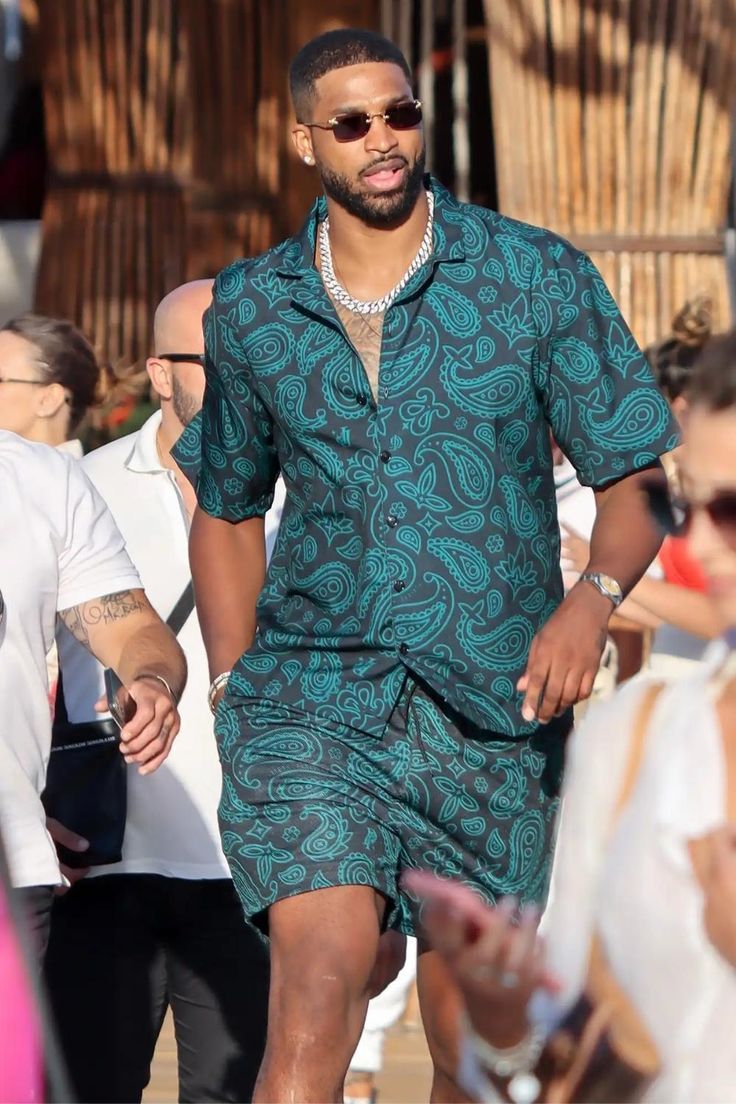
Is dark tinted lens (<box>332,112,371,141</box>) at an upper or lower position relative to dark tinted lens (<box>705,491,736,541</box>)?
upper

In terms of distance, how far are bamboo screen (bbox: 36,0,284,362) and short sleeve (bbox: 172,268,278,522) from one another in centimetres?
504

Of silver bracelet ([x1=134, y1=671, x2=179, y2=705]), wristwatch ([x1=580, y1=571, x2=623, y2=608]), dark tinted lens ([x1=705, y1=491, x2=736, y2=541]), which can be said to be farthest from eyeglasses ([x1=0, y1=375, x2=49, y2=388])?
dark tinted lens ([x1=705, y1=491, x2=736, y2=541])

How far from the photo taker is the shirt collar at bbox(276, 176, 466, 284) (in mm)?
4125

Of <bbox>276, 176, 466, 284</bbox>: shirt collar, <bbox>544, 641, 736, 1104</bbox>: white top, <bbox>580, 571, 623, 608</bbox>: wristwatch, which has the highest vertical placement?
<bbox>276, 176, 466, 284</bbox>: shirt collar

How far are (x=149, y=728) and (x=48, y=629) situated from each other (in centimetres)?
36

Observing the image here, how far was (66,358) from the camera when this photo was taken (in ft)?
19.2

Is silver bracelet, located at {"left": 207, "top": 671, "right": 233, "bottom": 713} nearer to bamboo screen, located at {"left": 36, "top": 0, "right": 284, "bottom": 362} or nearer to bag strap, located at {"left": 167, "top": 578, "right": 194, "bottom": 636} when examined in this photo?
bag strap, located at {"left": 167, "top": 578, "right": 194, "bottom": 636}

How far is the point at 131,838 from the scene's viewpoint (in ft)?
16.0

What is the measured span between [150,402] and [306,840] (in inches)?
202

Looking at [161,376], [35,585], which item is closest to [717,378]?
[35,585]

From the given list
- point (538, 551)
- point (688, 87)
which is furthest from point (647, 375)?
point (688, 87)

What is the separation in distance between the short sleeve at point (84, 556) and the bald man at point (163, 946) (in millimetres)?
622

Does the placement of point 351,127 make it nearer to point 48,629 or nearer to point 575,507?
point 48,629

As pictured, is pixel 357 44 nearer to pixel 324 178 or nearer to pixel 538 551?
pixel 324 178
